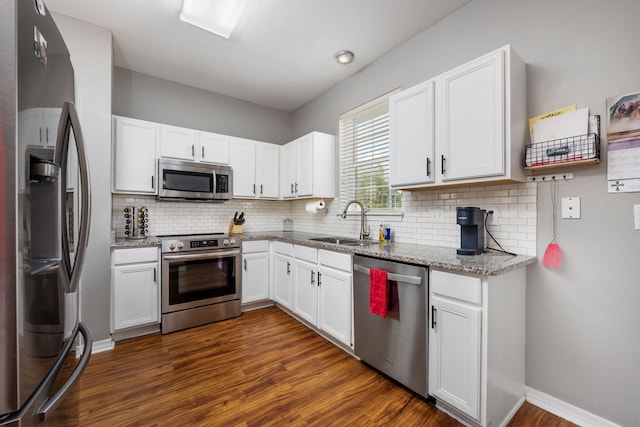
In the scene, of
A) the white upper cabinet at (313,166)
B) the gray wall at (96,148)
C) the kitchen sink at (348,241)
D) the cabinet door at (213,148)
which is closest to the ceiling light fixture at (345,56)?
the white upper cabinet at (313,166)

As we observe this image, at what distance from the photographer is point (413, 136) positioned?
88.5 inches

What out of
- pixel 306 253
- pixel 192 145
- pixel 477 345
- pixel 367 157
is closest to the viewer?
pixel 477 345

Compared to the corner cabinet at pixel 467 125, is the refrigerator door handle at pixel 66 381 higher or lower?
lower

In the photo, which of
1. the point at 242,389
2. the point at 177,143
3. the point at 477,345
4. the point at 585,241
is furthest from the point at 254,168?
the point at 585,241

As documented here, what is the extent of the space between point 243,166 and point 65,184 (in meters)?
2.76

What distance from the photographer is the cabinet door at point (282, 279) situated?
3238 millimetres

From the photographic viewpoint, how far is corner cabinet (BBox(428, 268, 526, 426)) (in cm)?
152

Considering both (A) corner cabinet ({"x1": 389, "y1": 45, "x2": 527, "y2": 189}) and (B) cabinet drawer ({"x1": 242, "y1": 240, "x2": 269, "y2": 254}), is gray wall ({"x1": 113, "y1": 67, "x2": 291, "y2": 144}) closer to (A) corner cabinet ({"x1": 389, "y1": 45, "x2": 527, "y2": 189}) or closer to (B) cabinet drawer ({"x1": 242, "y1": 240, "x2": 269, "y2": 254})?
(B) cabinet drawer ({"x1": 242, "y1": 240, "x2": 269, "y2": 254})

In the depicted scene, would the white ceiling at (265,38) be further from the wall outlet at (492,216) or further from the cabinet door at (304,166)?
the wall outlet at (492,216)

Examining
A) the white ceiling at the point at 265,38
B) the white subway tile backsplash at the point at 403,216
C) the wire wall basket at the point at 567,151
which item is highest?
the white ceiling at the point at 265,38

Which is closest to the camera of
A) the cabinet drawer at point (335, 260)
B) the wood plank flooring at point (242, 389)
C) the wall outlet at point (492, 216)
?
the wood plank flooring at point (242, 389)

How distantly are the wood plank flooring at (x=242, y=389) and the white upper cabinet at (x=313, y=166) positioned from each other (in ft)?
5.74

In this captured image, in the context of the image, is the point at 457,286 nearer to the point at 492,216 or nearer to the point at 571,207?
the point at 492,216

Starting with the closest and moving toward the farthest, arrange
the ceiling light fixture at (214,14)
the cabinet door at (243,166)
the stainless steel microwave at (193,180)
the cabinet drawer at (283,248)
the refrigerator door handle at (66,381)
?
the refrigerator door handle at (66,381) < the ceiling light fixture at (214,14) < the stainless steel microwave at (193,180) < the cabinet drawer at (283,248) < the cabinet door at (243,166)
